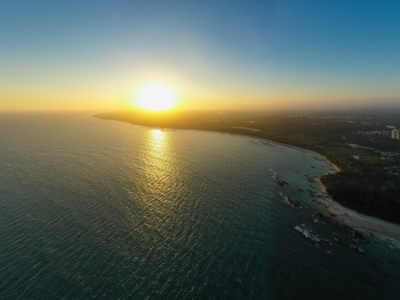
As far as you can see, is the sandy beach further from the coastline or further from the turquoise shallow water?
the turquoise shallow water

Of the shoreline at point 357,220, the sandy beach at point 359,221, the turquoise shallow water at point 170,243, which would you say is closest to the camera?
the turquoise shallow water at point 170,243

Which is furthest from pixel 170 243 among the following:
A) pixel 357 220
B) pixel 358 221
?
pixel 357 220

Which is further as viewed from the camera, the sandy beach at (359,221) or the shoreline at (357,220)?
the shoreline at (357,220)

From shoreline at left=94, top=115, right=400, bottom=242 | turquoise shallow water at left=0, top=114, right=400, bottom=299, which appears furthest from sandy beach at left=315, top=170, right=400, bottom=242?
turquoise shallow water at left=0, top=114, right=400, bottom=299

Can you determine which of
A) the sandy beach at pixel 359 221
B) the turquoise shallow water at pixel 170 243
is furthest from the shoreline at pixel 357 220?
the turquoise shallow water at pixel 170 243

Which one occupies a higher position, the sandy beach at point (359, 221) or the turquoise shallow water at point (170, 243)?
the turquoise shallow water at point (170, 243)

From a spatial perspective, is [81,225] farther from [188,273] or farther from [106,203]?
[188,273]

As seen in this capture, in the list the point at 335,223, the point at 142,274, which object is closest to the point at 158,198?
the point at 142,274

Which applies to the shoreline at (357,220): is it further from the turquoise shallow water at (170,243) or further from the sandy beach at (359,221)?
the turquoise shallow water at (170,243)
